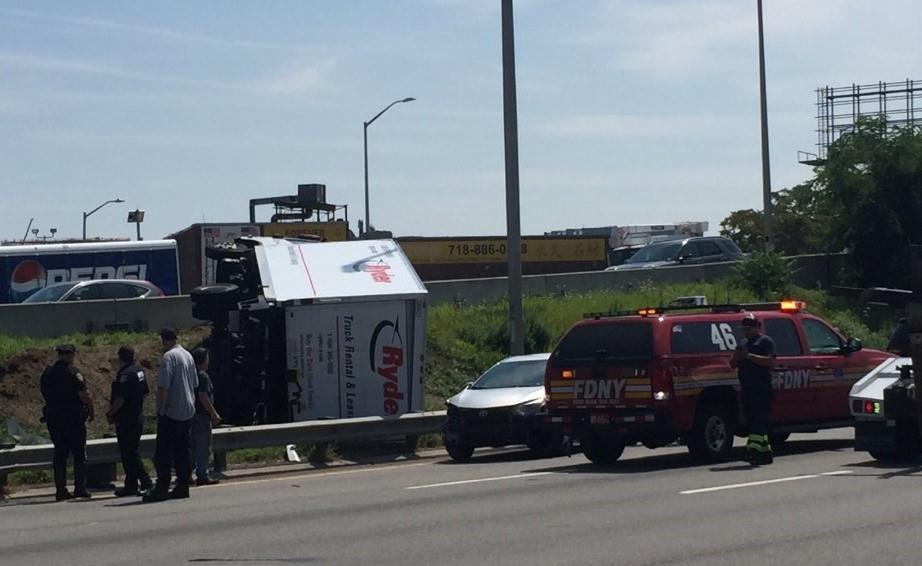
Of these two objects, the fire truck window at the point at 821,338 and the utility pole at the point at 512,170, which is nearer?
the fire truck window at the point at 821,338

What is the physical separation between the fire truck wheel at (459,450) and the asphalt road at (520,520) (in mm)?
2135

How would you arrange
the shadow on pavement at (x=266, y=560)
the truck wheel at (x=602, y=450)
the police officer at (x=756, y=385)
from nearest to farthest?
the shadow on pavement at (x=266, y=560) < the police officer at (x=756, y=385) < the truck wheel at (x=602, y=450)

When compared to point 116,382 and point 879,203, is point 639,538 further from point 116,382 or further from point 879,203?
point 879,203

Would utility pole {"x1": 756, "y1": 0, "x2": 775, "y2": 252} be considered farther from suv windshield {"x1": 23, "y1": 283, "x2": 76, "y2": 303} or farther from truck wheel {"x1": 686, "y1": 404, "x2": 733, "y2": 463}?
truck wheel {"x1": 686, "y1": 404, "x2": 733, "y2": 463}

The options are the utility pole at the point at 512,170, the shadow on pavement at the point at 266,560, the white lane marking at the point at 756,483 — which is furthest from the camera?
the utility pole at the point at 512,170

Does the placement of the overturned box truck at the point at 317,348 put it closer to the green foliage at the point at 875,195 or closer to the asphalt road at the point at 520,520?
the asphalt road at the point at 520,520

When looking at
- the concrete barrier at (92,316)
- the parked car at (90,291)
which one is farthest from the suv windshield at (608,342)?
the parked car at (90,291)

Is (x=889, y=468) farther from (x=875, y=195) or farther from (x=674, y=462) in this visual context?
(x=875, y=195)

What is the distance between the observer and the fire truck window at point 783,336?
18.5m

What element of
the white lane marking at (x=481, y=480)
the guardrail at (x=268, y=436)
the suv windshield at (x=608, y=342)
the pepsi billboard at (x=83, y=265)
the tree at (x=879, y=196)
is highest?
the tree at (x=879, y=196)

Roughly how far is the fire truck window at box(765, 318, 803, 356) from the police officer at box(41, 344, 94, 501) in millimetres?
8795

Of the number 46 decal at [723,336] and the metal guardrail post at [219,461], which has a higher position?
the number 46 decal at [723,336]

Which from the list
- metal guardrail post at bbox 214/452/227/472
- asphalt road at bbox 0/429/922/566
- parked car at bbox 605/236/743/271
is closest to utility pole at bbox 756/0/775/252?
parked car at bbox 605/236/743/271

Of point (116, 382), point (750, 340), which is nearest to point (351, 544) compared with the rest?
point (116, 382)
